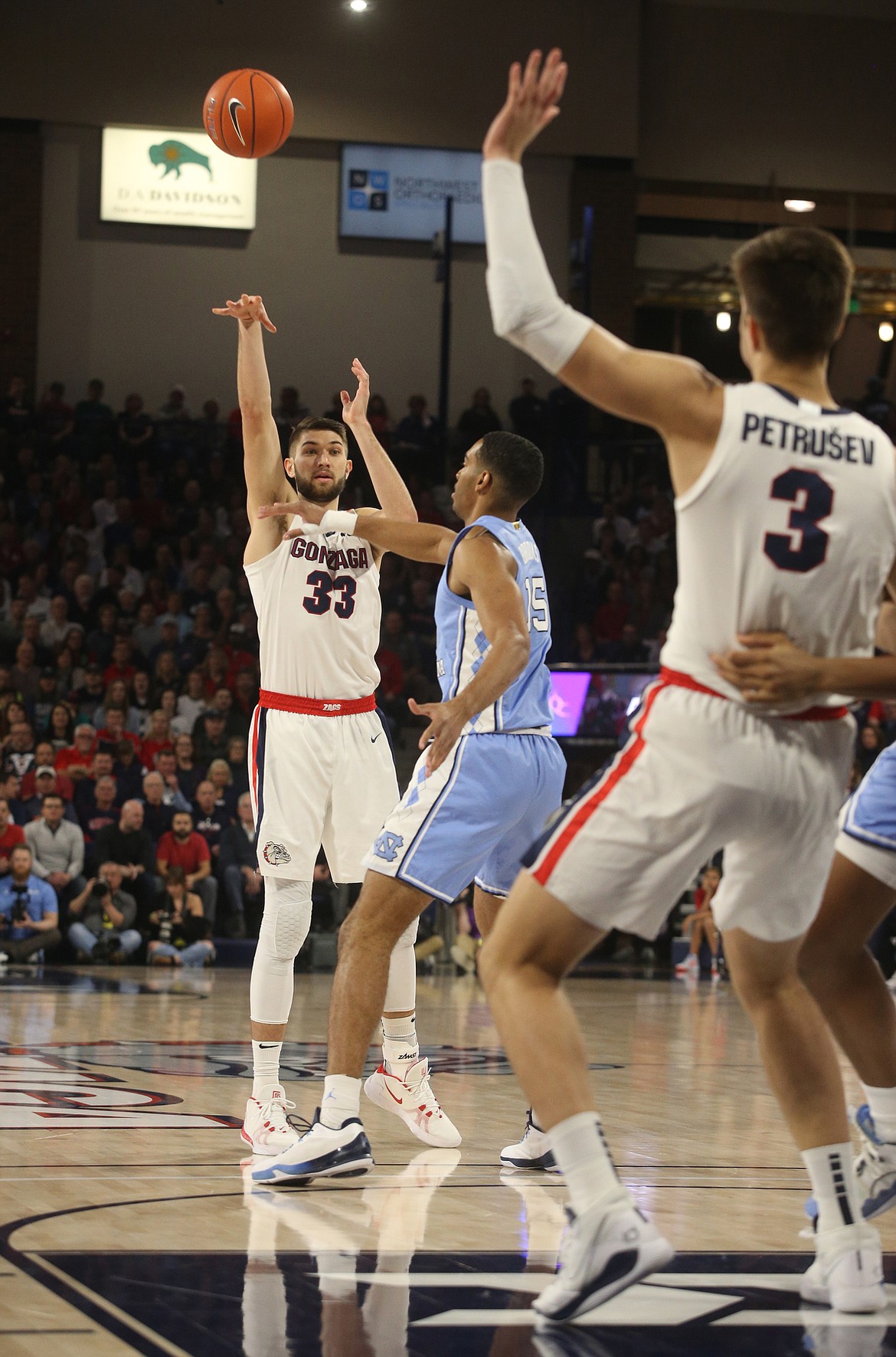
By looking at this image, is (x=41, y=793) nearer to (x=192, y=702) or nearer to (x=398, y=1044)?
(x=192, y=702)

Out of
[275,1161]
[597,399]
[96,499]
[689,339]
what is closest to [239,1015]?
[275,1161]

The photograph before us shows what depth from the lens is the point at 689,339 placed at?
1042 inches

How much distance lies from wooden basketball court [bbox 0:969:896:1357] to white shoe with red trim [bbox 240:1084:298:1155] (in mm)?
103

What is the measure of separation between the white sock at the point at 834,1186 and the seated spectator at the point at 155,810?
414 inches

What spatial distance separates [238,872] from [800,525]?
10884 millimetres

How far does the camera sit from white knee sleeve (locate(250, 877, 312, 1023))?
5191 mm

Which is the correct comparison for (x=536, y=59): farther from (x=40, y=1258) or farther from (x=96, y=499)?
(x=96, y=499)

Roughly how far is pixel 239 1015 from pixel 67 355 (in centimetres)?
1359

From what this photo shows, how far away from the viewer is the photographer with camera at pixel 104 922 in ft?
42.4

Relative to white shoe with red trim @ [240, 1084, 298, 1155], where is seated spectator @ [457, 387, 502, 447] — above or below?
above

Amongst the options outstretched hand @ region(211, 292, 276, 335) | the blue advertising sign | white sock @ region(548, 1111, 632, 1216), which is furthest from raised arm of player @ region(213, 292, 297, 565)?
the blue advertising sign

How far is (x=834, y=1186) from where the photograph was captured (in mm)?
3375

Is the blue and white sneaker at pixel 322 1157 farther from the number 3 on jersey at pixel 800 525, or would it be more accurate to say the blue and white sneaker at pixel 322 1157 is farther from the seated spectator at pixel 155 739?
the seated spectator at pixel 155 739

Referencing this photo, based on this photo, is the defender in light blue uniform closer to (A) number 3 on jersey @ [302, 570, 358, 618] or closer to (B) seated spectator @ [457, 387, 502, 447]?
(A) number 3 on jersey @ [302, 570, 358, 618]
